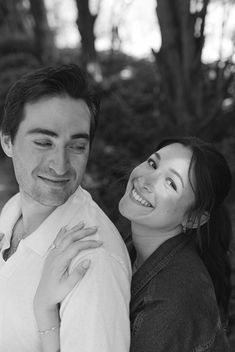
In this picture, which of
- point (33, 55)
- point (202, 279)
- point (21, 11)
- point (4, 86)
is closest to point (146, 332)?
point (202, 279)

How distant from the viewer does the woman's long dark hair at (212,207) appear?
167cm

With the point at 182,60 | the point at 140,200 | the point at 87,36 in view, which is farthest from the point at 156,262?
the point at 87,36

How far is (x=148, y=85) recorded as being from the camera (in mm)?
6328

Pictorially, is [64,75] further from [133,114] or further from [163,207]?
[133,114]

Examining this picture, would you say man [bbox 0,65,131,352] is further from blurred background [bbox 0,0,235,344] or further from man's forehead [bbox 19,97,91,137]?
blurred background [bbox 0,0,235,344]

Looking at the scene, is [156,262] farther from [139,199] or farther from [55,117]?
[55,117]

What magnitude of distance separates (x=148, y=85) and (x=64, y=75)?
494cm

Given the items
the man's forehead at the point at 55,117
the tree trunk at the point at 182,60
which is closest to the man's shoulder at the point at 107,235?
the man's forehead at the point at 55,117

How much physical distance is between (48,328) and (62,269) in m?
0.17

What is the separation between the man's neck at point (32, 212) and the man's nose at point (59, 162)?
0.19m

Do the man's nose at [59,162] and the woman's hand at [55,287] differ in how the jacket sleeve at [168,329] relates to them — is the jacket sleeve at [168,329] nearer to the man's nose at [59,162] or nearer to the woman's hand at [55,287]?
the woman's hand at [55,287]

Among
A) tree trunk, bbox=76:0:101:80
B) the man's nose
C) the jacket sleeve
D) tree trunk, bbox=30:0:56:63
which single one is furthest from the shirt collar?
tree trunk, bbox=30:0:56:63

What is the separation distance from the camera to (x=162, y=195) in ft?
5.36

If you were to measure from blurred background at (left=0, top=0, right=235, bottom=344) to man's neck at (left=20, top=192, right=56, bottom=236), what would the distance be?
52 centimetres
